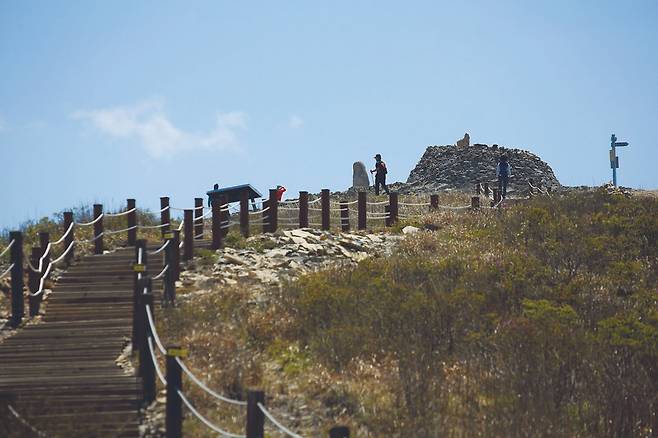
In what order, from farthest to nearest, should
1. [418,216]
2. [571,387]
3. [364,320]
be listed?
1. [418,216]
2. [364,320]
3. [571,387]

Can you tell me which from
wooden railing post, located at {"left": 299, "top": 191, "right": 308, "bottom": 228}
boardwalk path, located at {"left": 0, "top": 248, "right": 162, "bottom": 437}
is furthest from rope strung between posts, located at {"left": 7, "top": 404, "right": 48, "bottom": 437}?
wooden railing post, located at {"left": 299, "top": 191, "right": 308, "bottom": 228}

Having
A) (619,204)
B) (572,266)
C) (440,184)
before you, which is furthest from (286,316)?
(440,184)

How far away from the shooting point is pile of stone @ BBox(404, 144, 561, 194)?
151ft

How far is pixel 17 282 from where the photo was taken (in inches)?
603

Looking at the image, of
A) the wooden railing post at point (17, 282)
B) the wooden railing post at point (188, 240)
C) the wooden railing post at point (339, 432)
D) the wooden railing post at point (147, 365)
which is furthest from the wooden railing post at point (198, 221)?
the wooden railing post at point (339, 432)

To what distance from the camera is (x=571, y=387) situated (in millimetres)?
12383

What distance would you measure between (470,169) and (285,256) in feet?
97.2

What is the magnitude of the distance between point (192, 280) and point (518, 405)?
758cm

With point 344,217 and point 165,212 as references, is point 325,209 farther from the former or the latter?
point 165,212

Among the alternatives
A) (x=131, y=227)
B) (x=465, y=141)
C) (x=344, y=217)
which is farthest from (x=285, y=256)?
(x=465, y=141)

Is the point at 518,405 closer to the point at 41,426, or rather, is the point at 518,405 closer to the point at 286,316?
the point at 286,316

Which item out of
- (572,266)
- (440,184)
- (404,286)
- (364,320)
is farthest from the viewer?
(440,184)

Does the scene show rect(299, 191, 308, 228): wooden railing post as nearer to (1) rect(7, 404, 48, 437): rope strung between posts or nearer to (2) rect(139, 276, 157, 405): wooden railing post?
(2) rect(139, 276, 157, 405): wooden railing post

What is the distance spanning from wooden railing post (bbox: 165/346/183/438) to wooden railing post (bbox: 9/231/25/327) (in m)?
6.01
